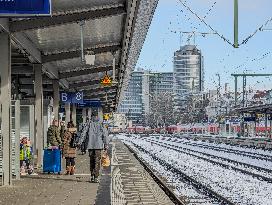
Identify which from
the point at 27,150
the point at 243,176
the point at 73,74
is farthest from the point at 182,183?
the point at 73,74

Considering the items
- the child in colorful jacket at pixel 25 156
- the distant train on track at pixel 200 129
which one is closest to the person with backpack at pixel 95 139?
the child in colorful jacket at pixel 25 156

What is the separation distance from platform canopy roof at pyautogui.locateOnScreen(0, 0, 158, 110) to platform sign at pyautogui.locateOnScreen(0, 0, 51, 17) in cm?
364

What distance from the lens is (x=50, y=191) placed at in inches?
508

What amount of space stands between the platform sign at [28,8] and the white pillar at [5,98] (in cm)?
589

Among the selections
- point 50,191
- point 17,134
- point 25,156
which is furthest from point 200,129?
point 50,191

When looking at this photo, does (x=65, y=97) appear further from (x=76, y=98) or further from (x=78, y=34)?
(x=78, y=34)

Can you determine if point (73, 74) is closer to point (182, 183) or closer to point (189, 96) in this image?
point (182, 183)

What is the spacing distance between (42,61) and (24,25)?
Result: 570 cm

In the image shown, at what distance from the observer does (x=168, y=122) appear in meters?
164

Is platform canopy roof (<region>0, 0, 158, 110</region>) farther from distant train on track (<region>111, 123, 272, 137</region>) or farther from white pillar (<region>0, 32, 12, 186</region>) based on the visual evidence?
distant train on track (<region>111, 123, 272, 137</region>)

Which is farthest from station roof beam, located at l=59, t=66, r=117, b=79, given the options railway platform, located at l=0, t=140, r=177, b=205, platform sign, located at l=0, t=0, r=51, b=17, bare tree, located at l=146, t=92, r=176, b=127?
bare tree, located at l=146, t=92, r=176, b=127

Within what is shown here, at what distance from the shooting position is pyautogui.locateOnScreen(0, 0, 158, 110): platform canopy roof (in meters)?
13.4

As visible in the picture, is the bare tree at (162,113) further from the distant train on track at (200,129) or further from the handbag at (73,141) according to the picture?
the handbag at (73,141)

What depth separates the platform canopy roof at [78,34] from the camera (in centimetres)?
1341
